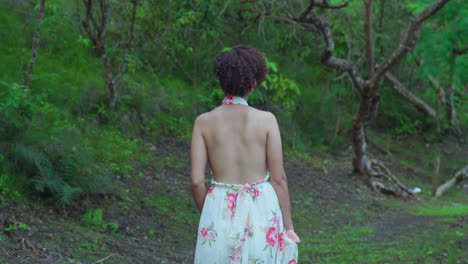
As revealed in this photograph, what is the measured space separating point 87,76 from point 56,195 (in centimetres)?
533

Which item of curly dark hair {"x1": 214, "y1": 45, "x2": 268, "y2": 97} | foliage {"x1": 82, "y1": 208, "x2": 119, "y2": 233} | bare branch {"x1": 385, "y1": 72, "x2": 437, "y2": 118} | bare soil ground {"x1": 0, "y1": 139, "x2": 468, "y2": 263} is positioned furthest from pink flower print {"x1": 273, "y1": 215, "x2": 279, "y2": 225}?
bare branch {"x1": 385, "y1": 72, "x2": 437, "y2": 118}

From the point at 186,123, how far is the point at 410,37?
4.51m

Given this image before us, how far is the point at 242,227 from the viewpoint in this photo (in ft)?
12.7

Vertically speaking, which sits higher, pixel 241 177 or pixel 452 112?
pixel 241 177

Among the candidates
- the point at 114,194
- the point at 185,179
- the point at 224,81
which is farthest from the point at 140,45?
the point at 224,81

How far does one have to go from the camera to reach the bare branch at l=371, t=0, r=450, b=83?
12609 mm

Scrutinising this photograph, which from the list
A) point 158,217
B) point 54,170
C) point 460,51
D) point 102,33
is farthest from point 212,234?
point 460,51

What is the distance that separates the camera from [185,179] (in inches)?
461

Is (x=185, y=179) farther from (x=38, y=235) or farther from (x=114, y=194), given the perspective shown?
(x=38, y=235)

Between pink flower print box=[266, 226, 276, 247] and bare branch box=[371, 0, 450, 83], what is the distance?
9249 mm

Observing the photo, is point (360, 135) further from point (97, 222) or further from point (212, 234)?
point (212, 234)

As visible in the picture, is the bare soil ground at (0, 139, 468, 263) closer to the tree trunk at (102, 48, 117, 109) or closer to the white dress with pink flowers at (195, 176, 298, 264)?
the tree trunk at (102, 48, 117, 109)

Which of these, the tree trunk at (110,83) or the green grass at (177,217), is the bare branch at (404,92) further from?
the green grass at (177,217)

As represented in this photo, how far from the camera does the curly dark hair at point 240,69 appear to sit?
390 centimetres
